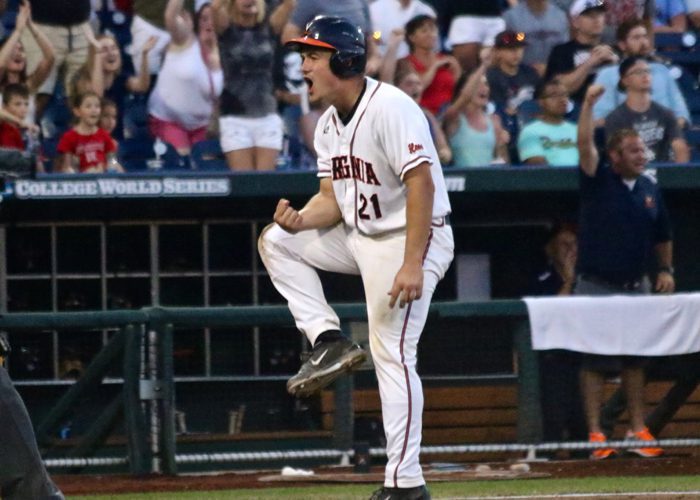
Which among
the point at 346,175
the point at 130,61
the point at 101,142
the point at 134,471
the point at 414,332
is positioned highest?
the point at 130,61

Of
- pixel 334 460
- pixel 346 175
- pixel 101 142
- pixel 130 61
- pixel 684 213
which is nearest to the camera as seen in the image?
pixel 346 175

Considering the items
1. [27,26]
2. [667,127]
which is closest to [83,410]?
[27,26]

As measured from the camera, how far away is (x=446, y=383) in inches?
322

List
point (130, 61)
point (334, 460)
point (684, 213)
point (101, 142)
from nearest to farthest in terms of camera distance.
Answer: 1. point (334, 460)
2. point (101, 142)
3. point (130, 61)
4. point (684, 213)

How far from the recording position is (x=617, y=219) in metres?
8.57

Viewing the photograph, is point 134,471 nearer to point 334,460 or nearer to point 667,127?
point 334,460

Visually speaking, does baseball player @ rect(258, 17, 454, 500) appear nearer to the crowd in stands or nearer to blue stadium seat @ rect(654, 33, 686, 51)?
the crowd in stands

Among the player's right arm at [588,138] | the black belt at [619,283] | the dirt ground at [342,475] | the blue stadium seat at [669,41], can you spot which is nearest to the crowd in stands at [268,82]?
the blue stadium seat at [669,41]

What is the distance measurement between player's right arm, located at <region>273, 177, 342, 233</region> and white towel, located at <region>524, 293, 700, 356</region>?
299 centimetres

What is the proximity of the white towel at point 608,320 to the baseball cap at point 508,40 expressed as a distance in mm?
2830

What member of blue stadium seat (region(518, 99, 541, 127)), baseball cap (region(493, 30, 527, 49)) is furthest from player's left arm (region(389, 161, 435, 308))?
baseball cap (region(493, 30, 527, 49))

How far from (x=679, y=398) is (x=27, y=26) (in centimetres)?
510

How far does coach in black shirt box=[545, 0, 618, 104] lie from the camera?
10516 millimetres

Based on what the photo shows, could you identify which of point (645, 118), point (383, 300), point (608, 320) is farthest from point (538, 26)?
point (383, 300)
